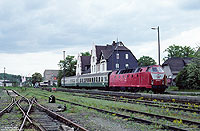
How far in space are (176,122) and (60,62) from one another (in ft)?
310

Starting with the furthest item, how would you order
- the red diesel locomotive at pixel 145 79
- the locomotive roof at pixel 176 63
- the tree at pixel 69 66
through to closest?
the tree at pixel 69 66
the locomotive roof at pixel 176 63
the red diesel locomotive at pixel 145 79

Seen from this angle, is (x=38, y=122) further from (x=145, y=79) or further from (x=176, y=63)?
(x=176, y=63)

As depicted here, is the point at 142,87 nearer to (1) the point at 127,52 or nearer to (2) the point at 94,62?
(1) the point at 127,52

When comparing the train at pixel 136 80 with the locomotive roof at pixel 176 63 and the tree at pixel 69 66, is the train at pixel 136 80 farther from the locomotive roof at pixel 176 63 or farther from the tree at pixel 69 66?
the tree at pixel 69 66

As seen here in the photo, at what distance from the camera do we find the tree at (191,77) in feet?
110

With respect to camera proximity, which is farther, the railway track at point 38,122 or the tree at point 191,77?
the tree at point 191,77

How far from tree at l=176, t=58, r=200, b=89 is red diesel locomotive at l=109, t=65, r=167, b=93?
802 cm

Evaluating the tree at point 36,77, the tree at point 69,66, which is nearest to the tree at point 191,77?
the tree at point 69,66

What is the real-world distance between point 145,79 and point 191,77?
11.4 metres

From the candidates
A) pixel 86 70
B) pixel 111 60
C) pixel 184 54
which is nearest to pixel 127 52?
pixel 111 60

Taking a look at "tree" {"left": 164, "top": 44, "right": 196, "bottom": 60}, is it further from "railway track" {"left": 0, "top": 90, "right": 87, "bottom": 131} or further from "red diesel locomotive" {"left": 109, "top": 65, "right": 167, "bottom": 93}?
"railway track" {"left": 0, "top": 90, "right": 87, "bottom": 131}

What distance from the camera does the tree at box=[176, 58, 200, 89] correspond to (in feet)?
110

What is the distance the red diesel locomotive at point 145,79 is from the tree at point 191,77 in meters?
8.02

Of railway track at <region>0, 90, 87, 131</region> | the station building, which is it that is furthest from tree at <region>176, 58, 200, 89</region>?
the station building
